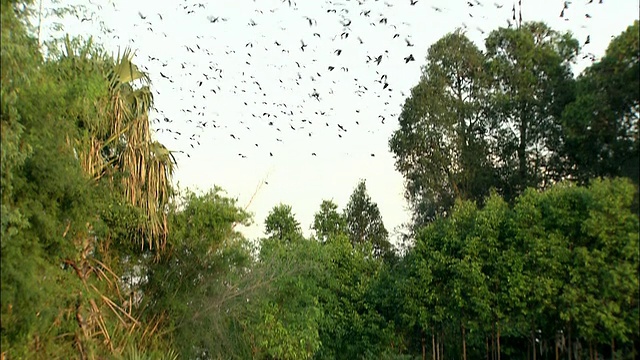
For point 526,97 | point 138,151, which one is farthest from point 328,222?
point 138,151

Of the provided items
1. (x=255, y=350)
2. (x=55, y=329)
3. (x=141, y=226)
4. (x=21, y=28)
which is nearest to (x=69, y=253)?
(x=55, y=329)

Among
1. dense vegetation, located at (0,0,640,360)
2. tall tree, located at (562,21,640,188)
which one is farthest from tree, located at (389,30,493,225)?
tall tree, located at (562,21,640,188)

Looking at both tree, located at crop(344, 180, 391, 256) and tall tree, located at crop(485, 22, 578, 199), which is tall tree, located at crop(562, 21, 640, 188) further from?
tree, located at crop(344, 180, 391, 256)

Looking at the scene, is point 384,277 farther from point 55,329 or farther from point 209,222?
point 55,329

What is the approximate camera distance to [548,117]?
33125 mm

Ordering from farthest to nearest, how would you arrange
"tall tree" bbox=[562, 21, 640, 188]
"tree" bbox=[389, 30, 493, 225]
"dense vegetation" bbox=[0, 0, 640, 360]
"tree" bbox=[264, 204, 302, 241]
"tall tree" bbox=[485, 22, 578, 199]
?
"tree" bbox=[264, 204, 302, 241] < "tree" bbox=[389, 30, 493, 225] < "tall tree" bbox=[485, 22, 578, 199] < "tall tree" bbox=[562, 21, 640, 188] < "dense vegetation" bbox=[0, 0, 640, 360]

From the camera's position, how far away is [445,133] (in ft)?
124

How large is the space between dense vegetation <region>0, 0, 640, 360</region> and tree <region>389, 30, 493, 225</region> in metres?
0.09

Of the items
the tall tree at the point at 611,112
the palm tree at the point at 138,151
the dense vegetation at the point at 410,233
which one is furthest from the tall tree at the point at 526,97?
the palm tree at the point at 138,151

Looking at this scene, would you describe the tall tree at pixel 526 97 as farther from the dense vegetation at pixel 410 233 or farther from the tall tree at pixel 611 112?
the tall tree at pixel 611 112

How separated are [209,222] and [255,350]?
10.4 metres

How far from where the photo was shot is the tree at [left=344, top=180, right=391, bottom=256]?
184 feet

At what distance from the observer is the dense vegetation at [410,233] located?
17156 millimetres

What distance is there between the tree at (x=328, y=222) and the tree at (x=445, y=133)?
42.8ft
